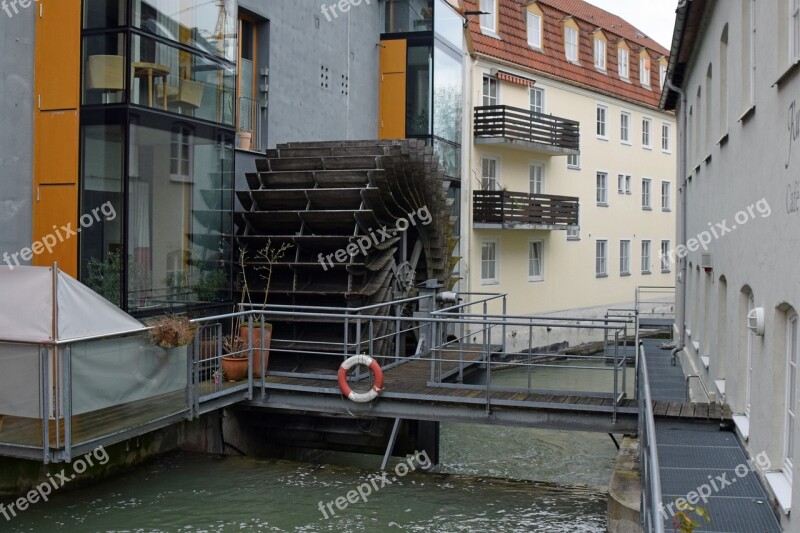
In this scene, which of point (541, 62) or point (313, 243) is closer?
point (313, 243)

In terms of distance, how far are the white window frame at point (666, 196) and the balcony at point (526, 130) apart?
29.9ft

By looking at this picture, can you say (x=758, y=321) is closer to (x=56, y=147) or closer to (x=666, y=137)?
(x=56, y=147)

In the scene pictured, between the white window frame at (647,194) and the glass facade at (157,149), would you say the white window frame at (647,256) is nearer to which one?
the white window frame at (647,194)

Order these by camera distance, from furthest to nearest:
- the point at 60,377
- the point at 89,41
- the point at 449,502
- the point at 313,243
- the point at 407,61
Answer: the point at 407,61 < the point at 313,243 < the point at 89,41 < the point at 449,502 < the point at 60,377

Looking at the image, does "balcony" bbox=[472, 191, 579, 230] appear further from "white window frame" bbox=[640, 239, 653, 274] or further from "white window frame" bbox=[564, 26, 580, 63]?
"white window frame" bbox=[640, 239, 653, 274]

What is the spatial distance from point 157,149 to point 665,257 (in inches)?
1151

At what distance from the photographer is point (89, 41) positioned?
1049 cm

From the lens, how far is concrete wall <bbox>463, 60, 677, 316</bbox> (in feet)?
87.4

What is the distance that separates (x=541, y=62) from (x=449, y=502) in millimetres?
20820

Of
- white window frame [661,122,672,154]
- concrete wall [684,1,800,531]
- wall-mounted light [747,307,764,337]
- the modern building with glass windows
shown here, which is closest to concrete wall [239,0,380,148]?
the modern building with glass windows

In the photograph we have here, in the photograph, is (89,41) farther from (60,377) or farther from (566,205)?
(566,205)

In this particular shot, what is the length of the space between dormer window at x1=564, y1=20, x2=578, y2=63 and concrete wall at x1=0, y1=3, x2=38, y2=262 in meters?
21.8

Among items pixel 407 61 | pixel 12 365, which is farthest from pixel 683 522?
pixel 407 61

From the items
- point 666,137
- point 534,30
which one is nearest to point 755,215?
point 534,30
